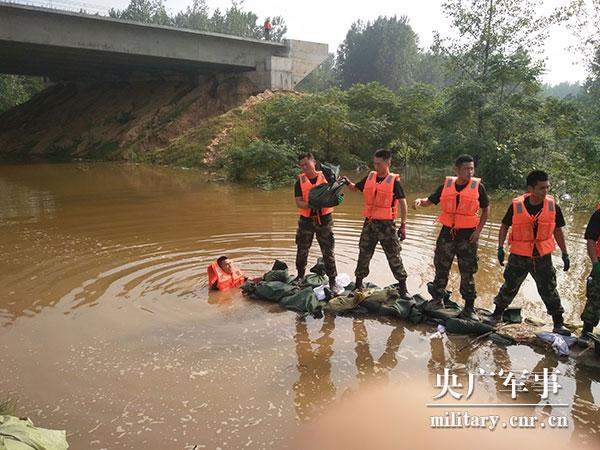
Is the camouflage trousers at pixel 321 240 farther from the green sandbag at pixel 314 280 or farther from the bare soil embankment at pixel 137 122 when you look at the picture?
the bare soil embankment at pixel 137 122

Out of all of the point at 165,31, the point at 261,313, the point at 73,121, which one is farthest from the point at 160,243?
the point at 73,121

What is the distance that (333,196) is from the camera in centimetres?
641

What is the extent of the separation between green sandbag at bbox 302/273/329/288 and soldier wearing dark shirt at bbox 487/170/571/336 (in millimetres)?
2540

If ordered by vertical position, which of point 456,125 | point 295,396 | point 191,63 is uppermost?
point 191,63

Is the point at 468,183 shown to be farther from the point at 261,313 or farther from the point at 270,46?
the point at 270,46

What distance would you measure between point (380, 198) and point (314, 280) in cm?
159

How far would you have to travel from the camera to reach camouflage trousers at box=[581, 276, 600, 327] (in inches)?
193

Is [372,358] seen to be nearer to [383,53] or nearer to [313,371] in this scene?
[313,371]

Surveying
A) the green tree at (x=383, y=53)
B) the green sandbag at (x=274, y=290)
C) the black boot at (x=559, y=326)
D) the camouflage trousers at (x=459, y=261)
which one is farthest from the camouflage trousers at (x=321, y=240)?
the green tree at (x=383, y=53)

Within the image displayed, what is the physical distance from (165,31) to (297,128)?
10554 millimetres

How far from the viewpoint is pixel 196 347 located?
17.0ft

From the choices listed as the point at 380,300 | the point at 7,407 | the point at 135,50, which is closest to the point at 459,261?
the point at 380,300

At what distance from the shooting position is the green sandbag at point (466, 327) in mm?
5375

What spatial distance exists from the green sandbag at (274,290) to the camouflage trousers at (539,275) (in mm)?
2745
